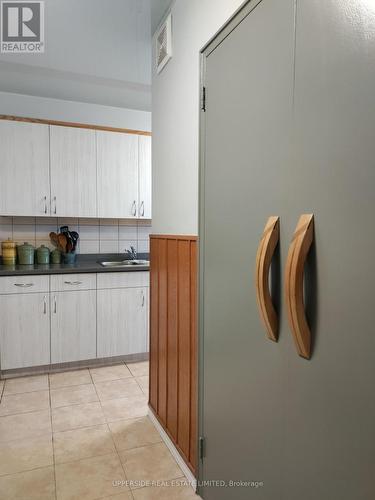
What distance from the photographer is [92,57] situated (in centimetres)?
280

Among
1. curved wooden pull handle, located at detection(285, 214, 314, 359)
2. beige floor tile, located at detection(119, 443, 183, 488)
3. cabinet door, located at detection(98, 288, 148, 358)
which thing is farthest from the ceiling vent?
beige floor tile, located at detection(119, 443, 183, 488)

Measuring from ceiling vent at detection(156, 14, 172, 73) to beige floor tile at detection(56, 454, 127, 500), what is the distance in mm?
2317

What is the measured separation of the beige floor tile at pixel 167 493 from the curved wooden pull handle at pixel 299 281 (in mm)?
1248

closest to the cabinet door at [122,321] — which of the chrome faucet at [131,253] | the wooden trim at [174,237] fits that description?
the chrome faucet at [131,253]

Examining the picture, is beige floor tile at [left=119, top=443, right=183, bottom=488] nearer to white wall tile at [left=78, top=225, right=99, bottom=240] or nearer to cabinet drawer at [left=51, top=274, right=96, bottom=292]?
cabinet drawer at [left=51, top=274, right=96, bottom=292]

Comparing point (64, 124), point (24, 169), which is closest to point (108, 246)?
point (24, 169)

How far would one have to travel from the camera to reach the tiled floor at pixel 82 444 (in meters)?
1.78

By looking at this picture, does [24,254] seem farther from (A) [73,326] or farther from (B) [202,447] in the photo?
(B) [202,447]

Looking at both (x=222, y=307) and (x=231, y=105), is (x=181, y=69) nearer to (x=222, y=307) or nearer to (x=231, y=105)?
(x=231, y=105)

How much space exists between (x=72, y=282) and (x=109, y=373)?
0.91 meters

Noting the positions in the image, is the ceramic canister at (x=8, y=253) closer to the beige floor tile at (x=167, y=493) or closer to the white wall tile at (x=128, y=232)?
the white wall tile at (x=128, y=232)

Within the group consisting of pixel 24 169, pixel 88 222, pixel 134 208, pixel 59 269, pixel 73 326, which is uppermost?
pixel 24 169

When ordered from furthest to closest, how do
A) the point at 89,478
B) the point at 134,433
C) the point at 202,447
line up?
the point at 134,433, the point at 89,478, the point at 202,447

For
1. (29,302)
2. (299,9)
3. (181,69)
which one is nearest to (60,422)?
(29,302)
